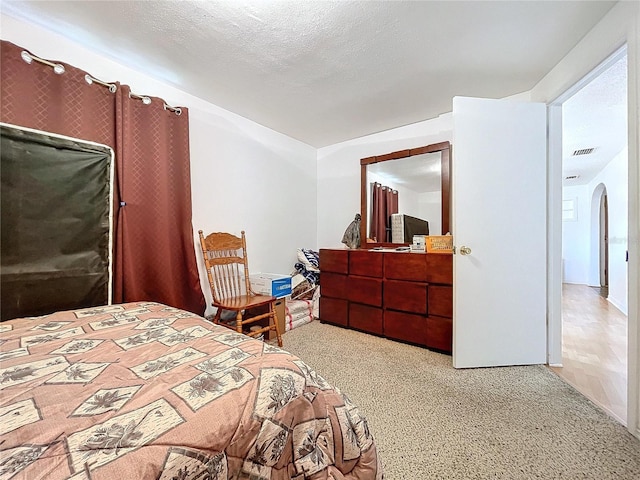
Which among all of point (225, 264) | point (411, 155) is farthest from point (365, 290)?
point (411, 155)

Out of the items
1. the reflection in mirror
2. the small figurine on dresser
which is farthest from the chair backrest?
the reflection in mirror

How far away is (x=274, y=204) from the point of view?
3.26 m

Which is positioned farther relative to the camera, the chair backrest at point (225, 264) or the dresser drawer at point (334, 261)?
the dresser drawer at point (334, 261)

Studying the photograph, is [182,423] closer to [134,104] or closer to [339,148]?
[134,104]

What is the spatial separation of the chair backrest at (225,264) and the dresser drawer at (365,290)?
3.42 ft

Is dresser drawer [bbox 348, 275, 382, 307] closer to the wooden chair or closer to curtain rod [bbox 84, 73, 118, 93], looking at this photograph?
the wooden chair

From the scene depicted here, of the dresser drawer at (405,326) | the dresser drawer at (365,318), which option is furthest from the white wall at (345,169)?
the dresser drawer at (405,326)

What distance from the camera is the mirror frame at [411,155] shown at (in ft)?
9.05

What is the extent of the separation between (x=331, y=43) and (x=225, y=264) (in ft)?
6.52

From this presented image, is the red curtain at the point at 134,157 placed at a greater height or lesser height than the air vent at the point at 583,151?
lesser

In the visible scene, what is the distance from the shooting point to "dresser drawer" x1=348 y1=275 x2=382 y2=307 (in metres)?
2.66

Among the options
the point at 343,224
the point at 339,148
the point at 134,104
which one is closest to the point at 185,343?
the point at 134,104

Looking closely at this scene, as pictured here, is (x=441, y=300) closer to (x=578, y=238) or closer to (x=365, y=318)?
(x=365, y=318)

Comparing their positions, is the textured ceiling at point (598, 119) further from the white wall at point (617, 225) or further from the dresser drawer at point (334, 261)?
the dresser drawer at point (334, 261)
